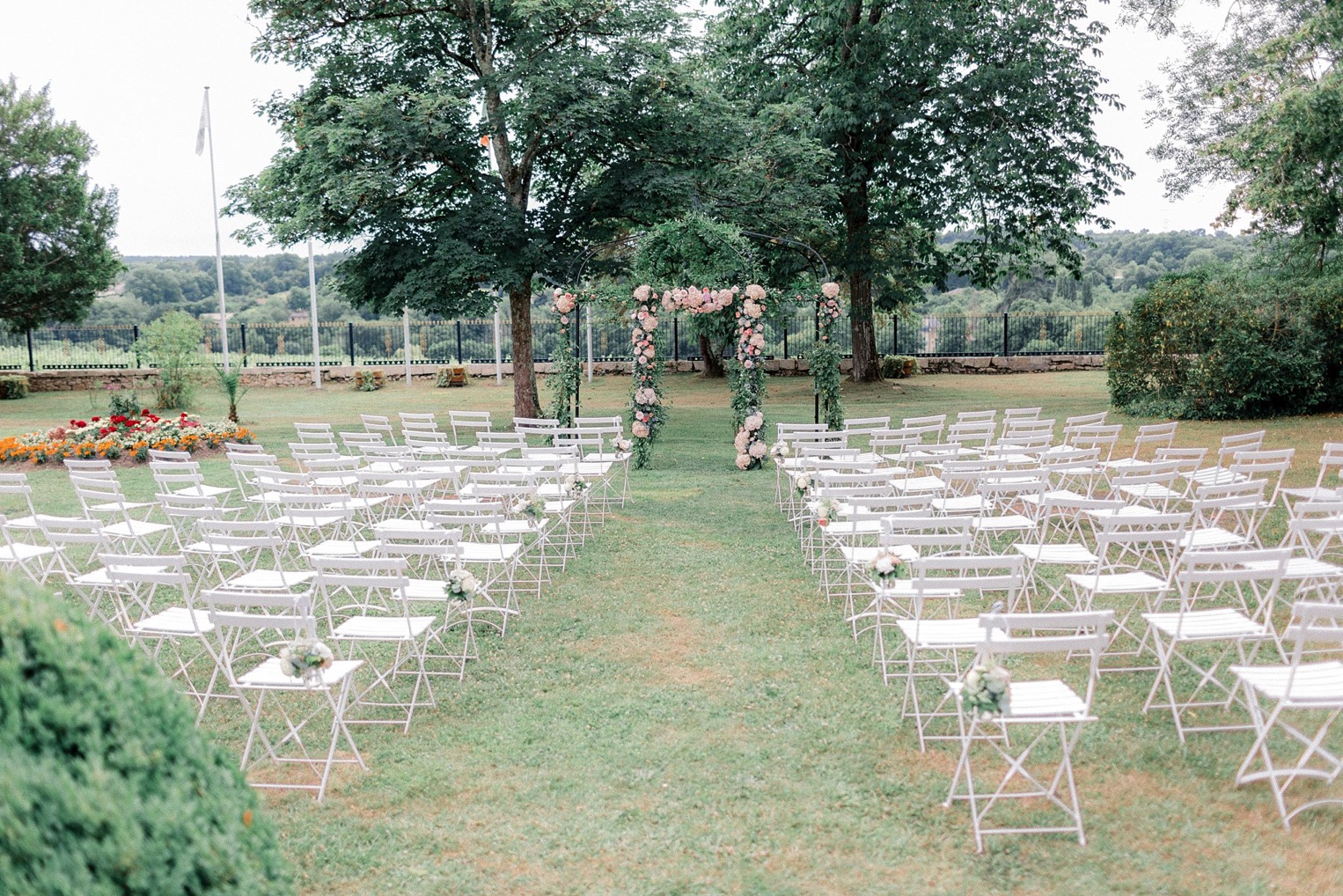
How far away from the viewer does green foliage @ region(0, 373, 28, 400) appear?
87.8 feet

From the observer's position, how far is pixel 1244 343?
15727 mm

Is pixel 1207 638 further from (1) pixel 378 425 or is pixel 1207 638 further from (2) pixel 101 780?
(1) pixel 378 425

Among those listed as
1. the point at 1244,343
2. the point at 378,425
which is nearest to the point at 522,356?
the point at 378,425

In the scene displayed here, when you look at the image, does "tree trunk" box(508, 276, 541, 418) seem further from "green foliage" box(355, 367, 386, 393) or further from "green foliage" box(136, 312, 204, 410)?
"green foliage" box(355, 367, 386, 393)

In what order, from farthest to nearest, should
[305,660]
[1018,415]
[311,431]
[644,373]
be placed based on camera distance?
[1018,415]
[644,373]
[311,431]
[305,660]

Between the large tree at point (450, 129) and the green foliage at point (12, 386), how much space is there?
1256 cm

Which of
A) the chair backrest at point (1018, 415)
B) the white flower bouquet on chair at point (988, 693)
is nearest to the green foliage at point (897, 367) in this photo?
the chair backrest at point (1018, 415)

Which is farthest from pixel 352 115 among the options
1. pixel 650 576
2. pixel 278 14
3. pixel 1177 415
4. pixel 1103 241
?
pixel 1103 241

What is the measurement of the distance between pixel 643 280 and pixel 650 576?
6.96 m

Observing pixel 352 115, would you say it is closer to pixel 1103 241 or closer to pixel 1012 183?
pixel 1012 183

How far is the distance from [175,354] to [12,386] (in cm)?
983

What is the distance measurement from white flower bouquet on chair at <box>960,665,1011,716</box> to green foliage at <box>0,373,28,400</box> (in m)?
29.6

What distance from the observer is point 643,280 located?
14.3 metres

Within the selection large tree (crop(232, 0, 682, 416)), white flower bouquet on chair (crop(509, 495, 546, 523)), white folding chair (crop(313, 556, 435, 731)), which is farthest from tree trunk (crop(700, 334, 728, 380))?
white folding chair (crop(313, 556, 435, 731))
